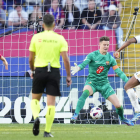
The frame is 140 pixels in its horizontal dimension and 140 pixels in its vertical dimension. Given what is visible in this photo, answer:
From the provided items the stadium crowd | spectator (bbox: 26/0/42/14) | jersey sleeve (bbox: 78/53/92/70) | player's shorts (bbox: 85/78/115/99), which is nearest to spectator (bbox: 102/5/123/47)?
the stadium crowd

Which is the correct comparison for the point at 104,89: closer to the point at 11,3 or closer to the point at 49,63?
the point at 49,63

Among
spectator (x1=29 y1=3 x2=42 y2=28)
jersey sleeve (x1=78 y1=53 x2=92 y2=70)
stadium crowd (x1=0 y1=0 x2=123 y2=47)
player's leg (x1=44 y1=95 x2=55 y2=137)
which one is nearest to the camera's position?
player's leg (x1=44 y1=95 x2=55 y2=137)

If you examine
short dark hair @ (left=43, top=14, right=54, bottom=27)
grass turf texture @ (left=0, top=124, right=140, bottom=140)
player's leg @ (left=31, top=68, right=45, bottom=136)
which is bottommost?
grass turf texture @ (left=0, top=124, right=140, bottom=140)

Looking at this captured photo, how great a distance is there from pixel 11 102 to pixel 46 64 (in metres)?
5.95

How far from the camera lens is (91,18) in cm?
1462

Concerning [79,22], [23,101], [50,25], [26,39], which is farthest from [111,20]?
[50,25]

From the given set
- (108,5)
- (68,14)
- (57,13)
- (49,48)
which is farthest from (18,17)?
(49,48)

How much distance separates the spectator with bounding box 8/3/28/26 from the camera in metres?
14.3

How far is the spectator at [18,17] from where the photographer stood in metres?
14.3

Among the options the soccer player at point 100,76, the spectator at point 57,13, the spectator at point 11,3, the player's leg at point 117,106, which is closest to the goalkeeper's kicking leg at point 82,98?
the soccer player at point 100,76

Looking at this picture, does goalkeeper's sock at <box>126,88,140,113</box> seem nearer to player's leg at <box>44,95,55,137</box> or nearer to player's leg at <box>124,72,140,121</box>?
player's leg at <box>124,72,140,121</box>

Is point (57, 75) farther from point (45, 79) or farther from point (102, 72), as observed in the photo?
point (102, 72)

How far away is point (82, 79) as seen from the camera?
1155 centimetres

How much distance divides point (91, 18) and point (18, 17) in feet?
8.87
